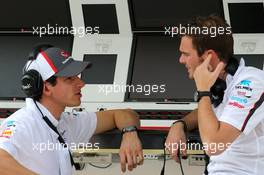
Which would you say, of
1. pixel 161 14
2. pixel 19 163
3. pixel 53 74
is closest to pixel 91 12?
pixel 161 14

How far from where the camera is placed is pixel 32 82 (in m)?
2.58

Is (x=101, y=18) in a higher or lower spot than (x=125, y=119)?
higher

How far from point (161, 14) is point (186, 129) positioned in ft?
8.13

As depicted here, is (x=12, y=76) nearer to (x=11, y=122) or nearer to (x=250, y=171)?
(x=11, y=122)

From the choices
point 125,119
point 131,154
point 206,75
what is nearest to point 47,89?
point 125,119

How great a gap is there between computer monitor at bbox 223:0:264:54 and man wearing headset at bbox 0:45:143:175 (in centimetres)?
226

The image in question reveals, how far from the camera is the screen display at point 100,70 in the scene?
500 cm

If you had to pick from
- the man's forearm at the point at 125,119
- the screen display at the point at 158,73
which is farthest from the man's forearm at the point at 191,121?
the screen display at the point at 158,73

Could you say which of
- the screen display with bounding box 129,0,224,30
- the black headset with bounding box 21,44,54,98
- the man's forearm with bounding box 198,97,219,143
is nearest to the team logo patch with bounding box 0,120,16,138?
the black headset with bounding box 21,44,54,98

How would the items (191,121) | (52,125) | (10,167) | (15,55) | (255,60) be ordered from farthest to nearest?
(15,55)
(255,60)
(191,121)
(52,125)
(10,167)

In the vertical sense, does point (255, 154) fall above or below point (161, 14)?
below

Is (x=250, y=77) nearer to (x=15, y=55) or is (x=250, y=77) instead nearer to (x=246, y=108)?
(x=246, y=108)

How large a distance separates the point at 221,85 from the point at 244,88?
0.17 meters

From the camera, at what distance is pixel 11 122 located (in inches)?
100.0
